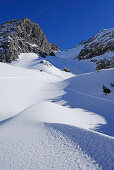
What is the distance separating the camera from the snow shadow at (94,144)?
1699 mm

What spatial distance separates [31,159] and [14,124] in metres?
1.66

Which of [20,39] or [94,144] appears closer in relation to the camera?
[94,144]

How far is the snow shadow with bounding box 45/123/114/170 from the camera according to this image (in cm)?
170

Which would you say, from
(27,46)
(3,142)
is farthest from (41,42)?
(3,142)

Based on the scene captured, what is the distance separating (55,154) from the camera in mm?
1901

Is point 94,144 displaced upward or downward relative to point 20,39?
downward

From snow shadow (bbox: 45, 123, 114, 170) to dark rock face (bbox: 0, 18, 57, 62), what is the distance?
139 feet

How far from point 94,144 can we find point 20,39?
56.8 m

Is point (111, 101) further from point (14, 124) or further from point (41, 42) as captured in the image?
point (41, 42)

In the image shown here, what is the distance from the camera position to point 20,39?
5066cm

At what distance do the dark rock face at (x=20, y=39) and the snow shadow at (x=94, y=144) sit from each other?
42.5 m

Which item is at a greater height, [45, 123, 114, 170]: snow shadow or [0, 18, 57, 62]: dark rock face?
[0, 18, 57, 62]: dark rock face

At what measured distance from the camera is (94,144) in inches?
80.7

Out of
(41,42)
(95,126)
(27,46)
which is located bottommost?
(95,126)
